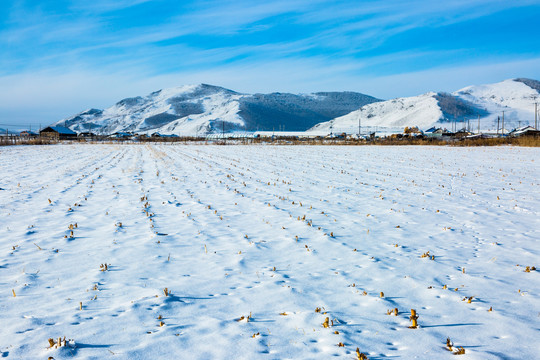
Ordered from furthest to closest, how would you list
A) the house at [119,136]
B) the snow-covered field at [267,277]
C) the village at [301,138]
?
the house at [119,136], the village at [301,138], the snow-covered field at [267,277]

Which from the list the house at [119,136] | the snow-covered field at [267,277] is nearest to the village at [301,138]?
the house at [119,136]

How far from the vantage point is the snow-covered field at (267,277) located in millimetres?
3633

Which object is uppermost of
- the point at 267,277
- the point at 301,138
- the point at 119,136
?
the point at 119,136

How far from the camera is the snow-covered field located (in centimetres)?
363

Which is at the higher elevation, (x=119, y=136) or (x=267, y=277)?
(x=119, y=136)

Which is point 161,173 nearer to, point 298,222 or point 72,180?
Result: point 72,180

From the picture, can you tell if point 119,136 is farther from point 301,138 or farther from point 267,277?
point 267,277

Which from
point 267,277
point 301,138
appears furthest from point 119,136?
point 267,277

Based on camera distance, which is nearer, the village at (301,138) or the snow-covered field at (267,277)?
the snow-covered field at (267,277)

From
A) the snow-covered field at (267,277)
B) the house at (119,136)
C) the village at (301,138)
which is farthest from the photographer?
the house at (119,136)

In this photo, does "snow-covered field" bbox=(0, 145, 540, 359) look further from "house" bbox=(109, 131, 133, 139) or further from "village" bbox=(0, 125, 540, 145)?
"house" bbox=(109, 131, 133, 139)

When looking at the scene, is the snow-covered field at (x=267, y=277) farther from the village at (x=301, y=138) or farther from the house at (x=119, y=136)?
the house at (x=119, y=136)

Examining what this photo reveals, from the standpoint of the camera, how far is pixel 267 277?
17.3 ft

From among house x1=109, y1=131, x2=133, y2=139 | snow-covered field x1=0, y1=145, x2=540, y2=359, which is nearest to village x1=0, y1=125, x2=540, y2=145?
house x1=109, y1=131, x2=133, y2=139
